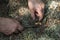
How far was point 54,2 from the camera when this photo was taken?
3.14 meters

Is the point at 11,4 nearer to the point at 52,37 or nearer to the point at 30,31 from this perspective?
the point at 30,31

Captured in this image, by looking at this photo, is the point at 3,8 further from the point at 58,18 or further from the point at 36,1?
the point at 58,18

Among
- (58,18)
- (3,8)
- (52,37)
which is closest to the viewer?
(52,37)

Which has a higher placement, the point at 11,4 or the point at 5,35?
the point at 11,4

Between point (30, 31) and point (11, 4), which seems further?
point (11, 4)

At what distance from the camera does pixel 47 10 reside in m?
3.07

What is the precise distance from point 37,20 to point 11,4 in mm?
522

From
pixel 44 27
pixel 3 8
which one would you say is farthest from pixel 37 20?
pixel 3 8

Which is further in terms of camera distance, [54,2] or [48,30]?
[54,2]

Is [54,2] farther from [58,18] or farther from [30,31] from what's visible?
[30,31]

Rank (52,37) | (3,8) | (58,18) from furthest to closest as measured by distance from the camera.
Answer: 1. (3,8)
2. (58,18)
3. (52,37)

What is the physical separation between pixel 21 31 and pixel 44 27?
307 millimetres

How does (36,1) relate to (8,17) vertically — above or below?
above

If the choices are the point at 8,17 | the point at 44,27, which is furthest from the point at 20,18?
the point at 44,27
